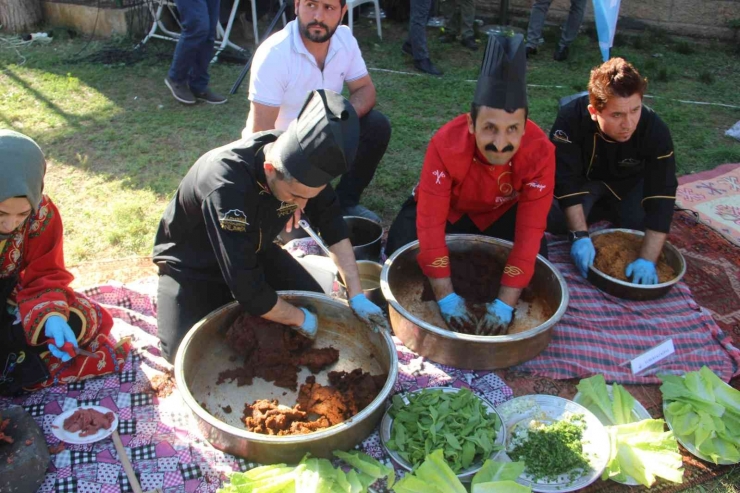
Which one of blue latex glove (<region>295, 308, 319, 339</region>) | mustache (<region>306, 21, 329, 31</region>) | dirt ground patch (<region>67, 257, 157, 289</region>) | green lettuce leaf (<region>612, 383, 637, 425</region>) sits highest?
mustache (<region>306, 21, 329, 31</region>)

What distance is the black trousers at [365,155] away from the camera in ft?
13.3

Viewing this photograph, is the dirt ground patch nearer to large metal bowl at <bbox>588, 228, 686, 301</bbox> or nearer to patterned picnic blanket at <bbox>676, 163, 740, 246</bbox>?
large metal bowl at <bbox>588, 228, 686, 301</bbox>

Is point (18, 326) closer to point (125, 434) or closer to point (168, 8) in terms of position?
point (125, 434)

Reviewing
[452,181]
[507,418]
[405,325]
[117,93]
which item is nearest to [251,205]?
[405,325]

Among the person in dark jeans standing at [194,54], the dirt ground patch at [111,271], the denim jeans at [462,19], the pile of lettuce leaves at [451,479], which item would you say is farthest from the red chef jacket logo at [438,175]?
the denim jeans at [462,19]

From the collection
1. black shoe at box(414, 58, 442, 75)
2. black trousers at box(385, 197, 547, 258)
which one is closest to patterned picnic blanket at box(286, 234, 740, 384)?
black trousers at box(385, 197, 547, 258)

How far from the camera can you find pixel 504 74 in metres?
Result: 2.68

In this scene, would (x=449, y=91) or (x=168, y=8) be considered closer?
(x=449, y=91)

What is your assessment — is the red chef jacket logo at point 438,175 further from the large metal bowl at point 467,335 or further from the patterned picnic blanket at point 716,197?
the patterned picnic blanket at point 716,197

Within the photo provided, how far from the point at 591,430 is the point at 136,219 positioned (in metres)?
3.17

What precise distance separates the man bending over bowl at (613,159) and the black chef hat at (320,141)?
1.79 m

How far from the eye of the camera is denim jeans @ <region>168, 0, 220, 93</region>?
5605 millimetres

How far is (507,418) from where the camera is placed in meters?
2.66

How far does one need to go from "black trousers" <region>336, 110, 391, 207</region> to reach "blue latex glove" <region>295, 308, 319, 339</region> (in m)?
1.44
